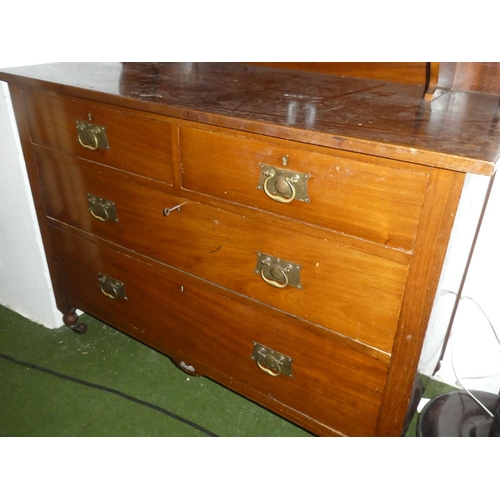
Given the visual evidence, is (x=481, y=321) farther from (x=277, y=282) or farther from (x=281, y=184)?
(x=281, y=184)

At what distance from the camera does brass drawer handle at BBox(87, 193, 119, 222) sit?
1.25 meters

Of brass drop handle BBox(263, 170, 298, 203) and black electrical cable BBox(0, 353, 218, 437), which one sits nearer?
brass drop handle BBox(263, 170, 298, 203)

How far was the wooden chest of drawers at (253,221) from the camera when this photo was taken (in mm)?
804

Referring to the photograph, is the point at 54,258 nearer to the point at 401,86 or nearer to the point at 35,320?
the point at 35,320

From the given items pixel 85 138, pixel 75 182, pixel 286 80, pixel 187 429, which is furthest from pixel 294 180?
pixel 187 429

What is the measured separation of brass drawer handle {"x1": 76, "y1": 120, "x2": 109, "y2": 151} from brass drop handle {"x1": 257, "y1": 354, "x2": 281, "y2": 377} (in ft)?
2.20

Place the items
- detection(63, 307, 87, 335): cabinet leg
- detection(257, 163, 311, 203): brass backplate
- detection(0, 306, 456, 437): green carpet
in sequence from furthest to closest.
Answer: detection(63, 307, 87, 335): cabinet leg → detection(0, 306, 456, 437): green carpet → detection(257, 163, 311, 203): brass backplate

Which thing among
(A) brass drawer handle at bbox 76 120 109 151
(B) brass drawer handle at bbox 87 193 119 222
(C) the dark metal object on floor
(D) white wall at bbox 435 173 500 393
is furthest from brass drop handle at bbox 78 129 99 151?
(C) the dark metal object on floor

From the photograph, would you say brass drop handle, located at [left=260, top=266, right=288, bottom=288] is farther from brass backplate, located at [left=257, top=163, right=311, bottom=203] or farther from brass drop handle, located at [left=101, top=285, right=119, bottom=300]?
brass drop handle, located at [left=101, top=285, right=119, bottom=300]

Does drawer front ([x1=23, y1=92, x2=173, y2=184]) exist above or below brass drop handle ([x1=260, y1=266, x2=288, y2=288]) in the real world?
above

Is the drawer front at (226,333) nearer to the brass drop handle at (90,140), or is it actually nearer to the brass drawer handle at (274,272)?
the brass drawer handle at (274,272)

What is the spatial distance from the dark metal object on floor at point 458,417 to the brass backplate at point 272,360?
409 mm

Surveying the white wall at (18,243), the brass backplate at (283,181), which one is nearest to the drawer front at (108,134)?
the white wall at (18,243)

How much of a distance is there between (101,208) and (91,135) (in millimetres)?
210
